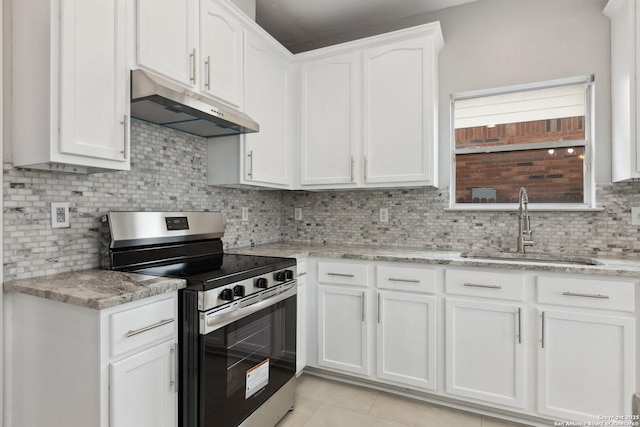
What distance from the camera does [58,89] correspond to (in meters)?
1.33

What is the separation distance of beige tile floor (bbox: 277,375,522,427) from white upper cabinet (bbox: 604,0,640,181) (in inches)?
67.0

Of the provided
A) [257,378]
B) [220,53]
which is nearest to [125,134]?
[220,53]

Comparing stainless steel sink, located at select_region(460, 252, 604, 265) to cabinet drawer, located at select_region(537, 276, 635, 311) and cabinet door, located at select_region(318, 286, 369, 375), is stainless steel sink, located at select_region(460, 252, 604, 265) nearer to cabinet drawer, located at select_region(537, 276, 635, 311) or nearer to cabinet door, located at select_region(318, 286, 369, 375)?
cabinet drawer, located at select_region(537, 276, 635, 311)

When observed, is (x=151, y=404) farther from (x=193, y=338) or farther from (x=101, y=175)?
(x=101, y=175)

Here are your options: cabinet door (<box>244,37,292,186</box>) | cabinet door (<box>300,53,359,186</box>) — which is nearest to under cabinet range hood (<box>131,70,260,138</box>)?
cabinet door (<box>244,37,292,186</box>)

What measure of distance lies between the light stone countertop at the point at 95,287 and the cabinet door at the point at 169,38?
97 cm

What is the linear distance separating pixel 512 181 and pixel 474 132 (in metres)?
0.47

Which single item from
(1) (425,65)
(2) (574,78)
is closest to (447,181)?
(1) (425,65)

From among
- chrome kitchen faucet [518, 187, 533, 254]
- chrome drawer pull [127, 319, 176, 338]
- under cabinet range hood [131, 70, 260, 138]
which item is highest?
under cabinet range hood [131, 70, 260, 138]

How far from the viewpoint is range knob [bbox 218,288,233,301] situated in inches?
60.8

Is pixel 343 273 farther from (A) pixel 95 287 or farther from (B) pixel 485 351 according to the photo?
(A) pixel 95 287

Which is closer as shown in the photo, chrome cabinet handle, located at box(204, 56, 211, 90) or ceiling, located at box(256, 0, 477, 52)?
chrome cabinet handle, located at box(204, 56, 211, 90)

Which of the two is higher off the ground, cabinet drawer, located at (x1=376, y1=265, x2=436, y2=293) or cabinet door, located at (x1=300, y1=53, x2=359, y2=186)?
cabinet door, located at (x1=300, y1=53, x2=359, y2=186)

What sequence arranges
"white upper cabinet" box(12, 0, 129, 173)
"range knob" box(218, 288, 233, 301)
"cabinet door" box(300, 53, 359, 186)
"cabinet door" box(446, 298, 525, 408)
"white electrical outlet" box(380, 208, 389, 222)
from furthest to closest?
"white electrical outlet" box(380, 208, 389, 222), "cabinet door" box(300, 53, 359, 186), "cabinet door" box(446, 298, 525, 408), "range knob" box(218, 288, 233, 301), "white upper cabinet" box(12, 0, 129, 173)
